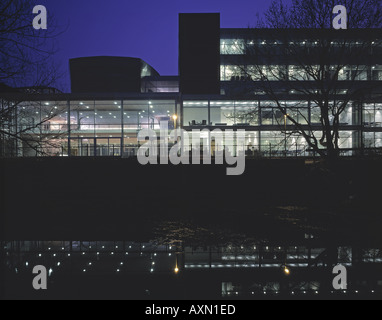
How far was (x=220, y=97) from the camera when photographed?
34.4 metres

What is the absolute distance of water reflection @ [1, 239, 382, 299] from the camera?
4961 mm

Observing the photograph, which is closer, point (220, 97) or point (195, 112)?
point (220, 97)

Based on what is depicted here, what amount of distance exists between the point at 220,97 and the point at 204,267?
3009 cm

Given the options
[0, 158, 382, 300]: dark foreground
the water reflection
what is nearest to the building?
[0, 158, 382, 300]: dark foreground

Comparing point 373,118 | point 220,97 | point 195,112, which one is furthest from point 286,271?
point 373,118

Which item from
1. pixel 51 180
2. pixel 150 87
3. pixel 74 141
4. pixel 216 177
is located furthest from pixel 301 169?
pixel 150 87

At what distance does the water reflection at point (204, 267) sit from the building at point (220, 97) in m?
4.99

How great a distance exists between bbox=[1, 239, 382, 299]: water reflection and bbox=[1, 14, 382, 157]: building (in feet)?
16.4

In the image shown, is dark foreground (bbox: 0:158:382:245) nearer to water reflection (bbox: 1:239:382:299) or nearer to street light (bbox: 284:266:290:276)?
water reflection (bbox: 1:239:382:299)

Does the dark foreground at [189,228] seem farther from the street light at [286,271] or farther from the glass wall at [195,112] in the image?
the glass wall at [195,112]

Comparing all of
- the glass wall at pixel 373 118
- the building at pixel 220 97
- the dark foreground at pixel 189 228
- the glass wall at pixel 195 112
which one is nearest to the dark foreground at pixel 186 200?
the dark foreground at pixel 189 228

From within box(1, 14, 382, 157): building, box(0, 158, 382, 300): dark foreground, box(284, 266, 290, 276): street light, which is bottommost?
box(284, 266, 290, 276): street light

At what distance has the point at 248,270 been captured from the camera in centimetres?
584

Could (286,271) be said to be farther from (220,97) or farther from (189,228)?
(220,97)
